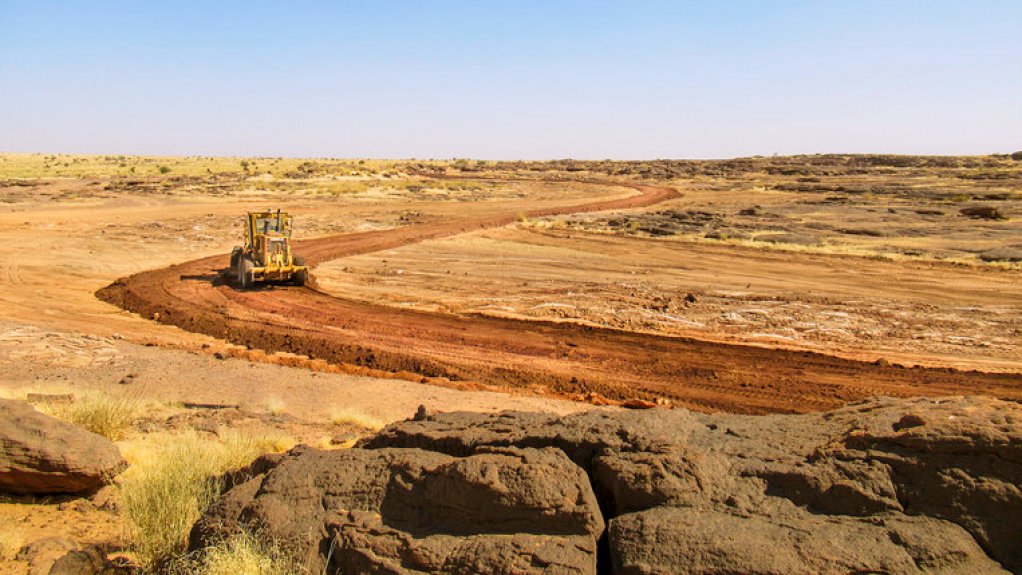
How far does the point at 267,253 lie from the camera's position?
24.8m

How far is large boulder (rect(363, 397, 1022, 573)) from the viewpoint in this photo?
4777 millimetres

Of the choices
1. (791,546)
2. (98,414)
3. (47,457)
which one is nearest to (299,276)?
(98,414)

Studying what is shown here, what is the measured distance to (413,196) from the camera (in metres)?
66.0

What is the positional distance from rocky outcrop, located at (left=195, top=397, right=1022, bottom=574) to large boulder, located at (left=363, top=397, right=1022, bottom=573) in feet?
0.03

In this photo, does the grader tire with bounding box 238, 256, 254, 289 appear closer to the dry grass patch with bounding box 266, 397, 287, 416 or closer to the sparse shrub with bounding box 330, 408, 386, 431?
the dry grass patch with bounding box 266, 397, 287, 416

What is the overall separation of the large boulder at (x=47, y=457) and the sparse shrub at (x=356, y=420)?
4.15 m

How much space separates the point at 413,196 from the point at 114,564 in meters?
60.8

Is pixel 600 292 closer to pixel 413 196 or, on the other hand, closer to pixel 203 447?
pixel 203 447

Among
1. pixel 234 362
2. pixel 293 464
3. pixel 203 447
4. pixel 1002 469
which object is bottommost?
pixel 234 362

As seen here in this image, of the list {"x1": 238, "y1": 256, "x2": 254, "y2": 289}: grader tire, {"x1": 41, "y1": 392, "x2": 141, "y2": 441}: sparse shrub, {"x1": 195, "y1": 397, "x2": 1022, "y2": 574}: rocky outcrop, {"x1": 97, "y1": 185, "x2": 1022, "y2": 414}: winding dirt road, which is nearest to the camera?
{"x1": 195, "y1": 397, "x2": 1022, "y2": 574}: rocky outcrop

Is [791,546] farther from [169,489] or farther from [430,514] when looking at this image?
[169,489]

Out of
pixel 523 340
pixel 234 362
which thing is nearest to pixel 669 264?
pixel 523 340

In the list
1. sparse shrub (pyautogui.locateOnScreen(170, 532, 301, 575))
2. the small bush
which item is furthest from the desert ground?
sparse shrub (pyautogui.locateOnScreen(170, 532, 301, 575))

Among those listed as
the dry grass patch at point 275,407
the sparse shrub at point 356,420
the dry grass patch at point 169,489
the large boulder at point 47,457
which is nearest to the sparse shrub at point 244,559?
the dry grass patch at point 169,489
